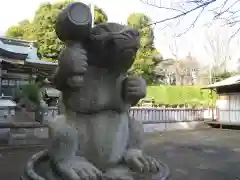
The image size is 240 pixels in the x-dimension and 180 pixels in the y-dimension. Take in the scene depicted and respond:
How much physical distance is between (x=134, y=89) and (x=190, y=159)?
3.93 m

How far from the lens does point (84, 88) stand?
1.97m

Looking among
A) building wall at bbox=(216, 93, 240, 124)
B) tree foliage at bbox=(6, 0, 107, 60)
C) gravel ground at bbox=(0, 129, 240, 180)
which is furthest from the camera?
tree foliage at bbox=(6, 0, 107, 60)

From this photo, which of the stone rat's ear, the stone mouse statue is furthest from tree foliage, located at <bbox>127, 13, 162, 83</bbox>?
the stone rat's ear

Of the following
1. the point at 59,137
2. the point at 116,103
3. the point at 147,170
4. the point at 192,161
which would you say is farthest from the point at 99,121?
the point at 192,161

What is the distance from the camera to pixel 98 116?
200 cm

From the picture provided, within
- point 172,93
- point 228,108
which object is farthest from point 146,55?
point 228,108

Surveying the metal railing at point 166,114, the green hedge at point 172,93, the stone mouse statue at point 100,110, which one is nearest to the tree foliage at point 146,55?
the green hedge at point 172,93

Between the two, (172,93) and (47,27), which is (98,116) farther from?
(47,27)

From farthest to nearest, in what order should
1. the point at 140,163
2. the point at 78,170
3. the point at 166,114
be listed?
the point at 166,114
the point at 140,163
the point at 78,170

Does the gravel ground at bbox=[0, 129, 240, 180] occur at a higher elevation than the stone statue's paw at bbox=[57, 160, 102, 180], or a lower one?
lower

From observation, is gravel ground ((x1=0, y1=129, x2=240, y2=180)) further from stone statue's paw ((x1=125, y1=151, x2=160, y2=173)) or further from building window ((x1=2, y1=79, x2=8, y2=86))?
building window ((x1=2, y1=79, x2=8, y2=86))

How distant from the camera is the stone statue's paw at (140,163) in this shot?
1.92 m

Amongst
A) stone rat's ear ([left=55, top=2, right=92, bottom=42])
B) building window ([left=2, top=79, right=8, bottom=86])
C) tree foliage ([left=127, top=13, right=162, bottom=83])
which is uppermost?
tree foliage ([left=127, top=13, right=162, bottom=83])

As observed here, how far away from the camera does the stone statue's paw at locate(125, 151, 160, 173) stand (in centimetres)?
192
